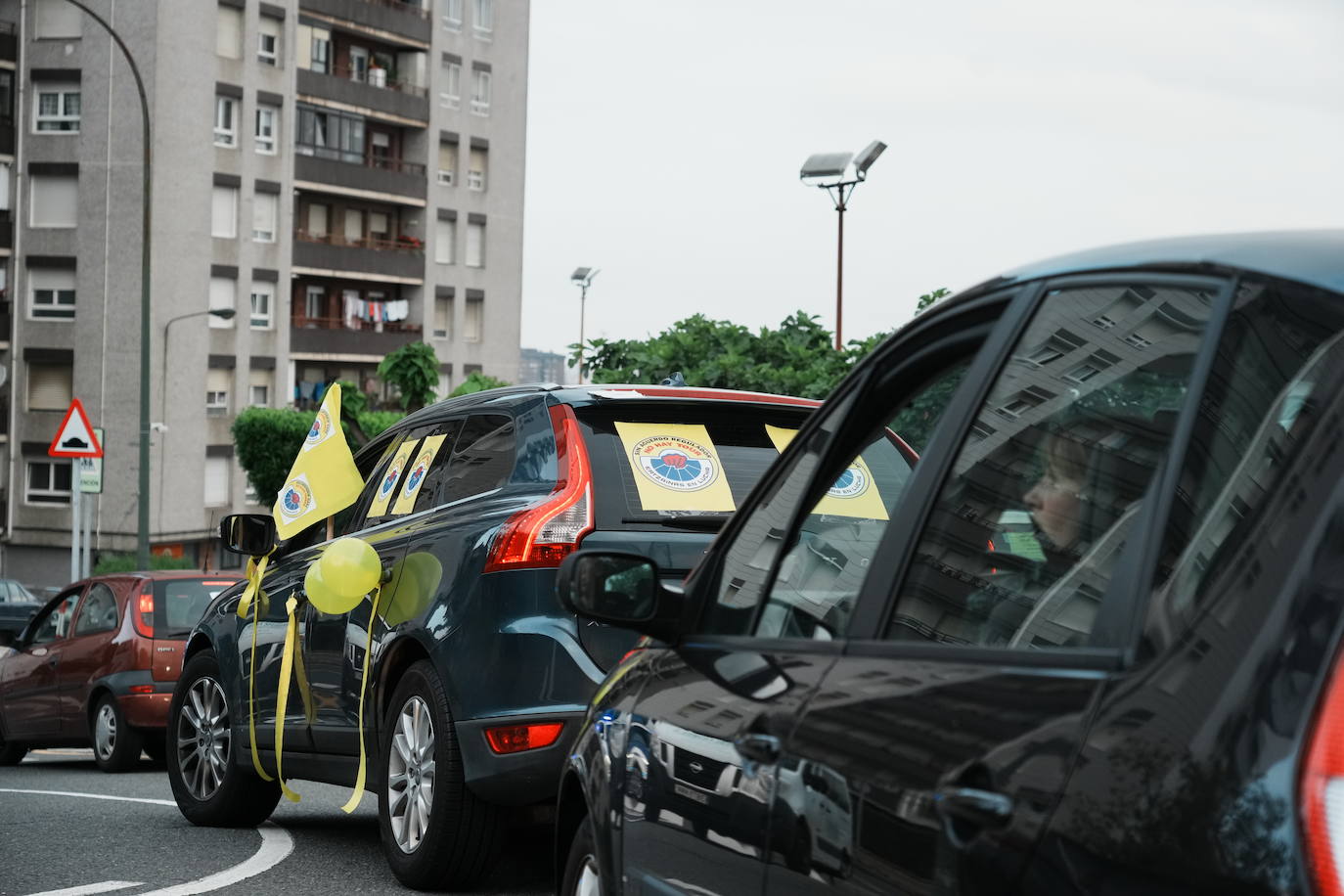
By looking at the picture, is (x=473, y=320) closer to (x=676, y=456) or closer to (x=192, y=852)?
(x=192, y=852)

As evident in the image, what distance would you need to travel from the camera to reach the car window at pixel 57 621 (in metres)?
15.9

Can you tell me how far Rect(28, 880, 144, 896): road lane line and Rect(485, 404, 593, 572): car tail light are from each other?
2.01 m

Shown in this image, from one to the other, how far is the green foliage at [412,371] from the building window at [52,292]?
36.8 ft

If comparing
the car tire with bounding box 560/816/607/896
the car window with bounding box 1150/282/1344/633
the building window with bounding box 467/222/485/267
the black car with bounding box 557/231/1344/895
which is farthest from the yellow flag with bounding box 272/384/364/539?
the building window with bounding box 467/222/485/267

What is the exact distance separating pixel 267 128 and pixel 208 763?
59870 millimetres

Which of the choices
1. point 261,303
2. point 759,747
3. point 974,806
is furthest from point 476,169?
point 974,806

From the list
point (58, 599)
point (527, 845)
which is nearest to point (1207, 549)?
point (527, 845)

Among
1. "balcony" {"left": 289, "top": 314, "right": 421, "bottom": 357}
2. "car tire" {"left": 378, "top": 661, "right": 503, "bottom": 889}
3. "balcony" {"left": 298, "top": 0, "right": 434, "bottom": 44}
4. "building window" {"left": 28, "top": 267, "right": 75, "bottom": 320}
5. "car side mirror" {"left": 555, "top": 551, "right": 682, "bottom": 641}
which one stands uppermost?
"balcony" {"left": 298, "top": 0, "right": 434, "bottom": 44}

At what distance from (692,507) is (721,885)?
10.4ft

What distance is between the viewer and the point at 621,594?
358 cm

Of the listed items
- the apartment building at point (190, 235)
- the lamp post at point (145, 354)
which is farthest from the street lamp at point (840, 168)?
the apartment building at point (190, 235)

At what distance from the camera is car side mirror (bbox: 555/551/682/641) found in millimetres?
3562

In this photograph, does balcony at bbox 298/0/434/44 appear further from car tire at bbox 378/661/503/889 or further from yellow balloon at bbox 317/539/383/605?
car tire at bbox 378/661/503/889

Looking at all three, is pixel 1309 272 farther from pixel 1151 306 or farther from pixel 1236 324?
pixel 1151 306
